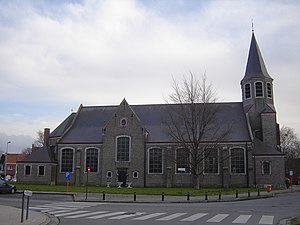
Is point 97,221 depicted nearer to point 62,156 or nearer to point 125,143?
point 125,143

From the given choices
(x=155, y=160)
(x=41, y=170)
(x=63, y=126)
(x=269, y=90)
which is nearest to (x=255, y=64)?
(x=269, y=90)

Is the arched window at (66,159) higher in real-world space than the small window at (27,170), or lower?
higher

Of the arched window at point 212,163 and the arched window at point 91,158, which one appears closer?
the arched window at point 212,163

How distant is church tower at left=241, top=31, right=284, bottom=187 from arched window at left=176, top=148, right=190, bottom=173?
28.7 feet

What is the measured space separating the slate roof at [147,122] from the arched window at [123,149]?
3.07m

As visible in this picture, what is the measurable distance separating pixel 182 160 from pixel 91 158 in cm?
1311

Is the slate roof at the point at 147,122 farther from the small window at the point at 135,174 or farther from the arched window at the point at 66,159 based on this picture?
the small window at the point at 135,174

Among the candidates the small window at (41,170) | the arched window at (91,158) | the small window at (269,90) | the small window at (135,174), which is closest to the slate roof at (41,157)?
the small window at (41,170)

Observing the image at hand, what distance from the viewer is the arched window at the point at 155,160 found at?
4884cm

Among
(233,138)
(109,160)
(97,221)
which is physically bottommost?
(97,221)

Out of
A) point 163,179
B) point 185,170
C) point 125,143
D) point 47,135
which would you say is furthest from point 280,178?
point 47,135

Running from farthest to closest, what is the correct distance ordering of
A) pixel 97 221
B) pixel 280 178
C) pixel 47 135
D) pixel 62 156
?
pixel 47 135 → pixel 62 156 → pixel 280 178 → pixel 97 221

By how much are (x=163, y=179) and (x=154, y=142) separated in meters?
5.14

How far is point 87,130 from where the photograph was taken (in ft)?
176
